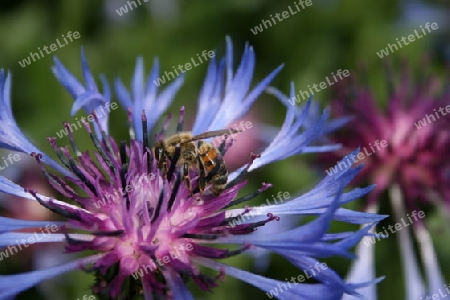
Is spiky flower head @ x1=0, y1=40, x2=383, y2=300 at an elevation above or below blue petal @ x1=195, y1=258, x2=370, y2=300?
above

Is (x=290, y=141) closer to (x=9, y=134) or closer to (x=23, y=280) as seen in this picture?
(x=9, y=134)

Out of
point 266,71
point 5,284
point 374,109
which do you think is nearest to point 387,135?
point 374,109

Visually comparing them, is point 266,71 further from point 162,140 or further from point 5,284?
point 5,284

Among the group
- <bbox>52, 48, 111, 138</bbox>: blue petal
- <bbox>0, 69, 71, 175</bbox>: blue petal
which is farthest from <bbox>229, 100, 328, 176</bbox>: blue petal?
<bbox>0, 69, 71, 175</bbox>: blue petal

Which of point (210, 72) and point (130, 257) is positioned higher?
point (210, 72)

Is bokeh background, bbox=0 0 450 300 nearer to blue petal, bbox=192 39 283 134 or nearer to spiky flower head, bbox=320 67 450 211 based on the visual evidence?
spiky flower head, bbox=320 67 450 211

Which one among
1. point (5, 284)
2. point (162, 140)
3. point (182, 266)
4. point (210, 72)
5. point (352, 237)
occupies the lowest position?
point (352, 237)

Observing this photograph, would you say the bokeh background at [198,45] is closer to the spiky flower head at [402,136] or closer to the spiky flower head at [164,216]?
the spiky flower head at [402,136]

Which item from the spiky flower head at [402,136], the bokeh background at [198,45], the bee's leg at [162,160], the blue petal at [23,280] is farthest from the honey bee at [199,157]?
the bokeh background at [198,45]
